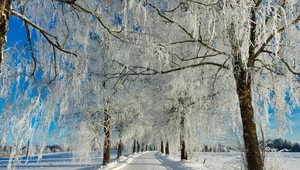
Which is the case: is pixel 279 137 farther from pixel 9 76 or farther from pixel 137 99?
pixel 9 76

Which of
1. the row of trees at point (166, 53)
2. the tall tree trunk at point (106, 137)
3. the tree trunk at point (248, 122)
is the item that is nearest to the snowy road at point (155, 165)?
the tall tree trunk at point (106, 137)

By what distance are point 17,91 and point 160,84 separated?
18.5 feet

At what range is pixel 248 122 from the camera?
4609mm

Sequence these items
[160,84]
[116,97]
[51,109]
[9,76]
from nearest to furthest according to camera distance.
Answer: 1. [9,76]
2. [51,109]
3. [160,84]
4. [116,97]

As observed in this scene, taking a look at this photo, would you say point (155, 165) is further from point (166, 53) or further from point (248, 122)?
point (166, 53)

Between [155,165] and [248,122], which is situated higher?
[248,122]

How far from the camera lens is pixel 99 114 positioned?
1107cm

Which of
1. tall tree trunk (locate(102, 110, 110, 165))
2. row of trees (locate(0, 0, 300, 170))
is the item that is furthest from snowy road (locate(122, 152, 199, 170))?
row of trees (locate(0, 0, 300, 170))

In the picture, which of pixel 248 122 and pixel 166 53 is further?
pixel 248 122

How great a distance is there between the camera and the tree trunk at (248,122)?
4373 millimetres

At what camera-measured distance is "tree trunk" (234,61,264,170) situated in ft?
14.3

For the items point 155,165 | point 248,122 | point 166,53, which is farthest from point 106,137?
point 166,53

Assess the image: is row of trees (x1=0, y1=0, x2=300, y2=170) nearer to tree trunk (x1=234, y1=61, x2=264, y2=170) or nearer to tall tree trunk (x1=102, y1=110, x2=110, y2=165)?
tree trunk (x1=234, y1=61, x2=264, y2=170)

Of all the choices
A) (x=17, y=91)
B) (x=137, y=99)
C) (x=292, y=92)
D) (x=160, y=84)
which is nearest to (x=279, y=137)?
(x=292, y=92)
